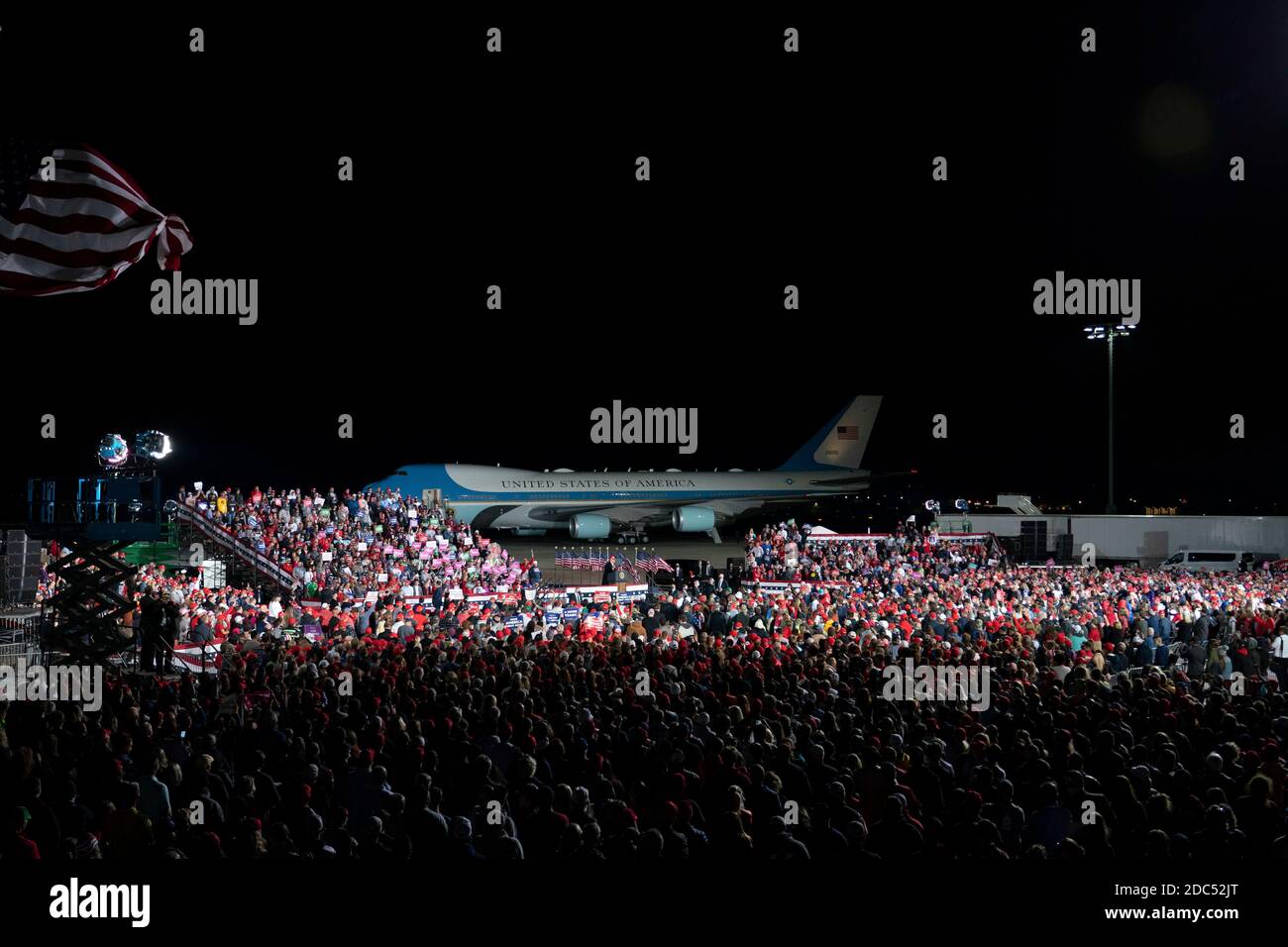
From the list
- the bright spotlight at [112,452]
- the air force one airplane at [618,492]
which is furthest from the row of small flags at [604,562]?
the bright spotlight at [112,452]

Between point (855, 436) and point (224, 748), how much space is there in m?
53.6

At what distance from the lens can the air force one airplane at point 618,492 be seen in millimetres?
45406

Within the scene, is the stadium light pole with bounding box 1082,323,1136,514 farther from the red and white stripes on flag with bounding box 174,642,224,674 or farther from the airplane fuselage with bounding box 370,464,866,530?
the red and white stripes on flag with bounding box 174,642,224,674

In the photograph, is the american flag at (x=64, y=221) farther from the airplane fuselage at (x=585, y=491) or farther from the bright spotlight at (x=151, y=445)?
the airplane fuselage at (x=585, y=491)

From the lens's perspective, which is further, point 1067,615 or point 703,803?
point 1067,615

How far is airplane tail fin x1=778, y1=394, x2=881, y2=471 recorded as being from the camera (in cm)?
5991

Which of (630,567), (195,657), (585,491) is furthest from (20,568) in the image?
(585,491)

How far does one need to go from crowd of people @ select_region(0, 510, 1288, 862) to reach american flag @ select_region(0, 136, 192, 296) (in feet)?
16.0

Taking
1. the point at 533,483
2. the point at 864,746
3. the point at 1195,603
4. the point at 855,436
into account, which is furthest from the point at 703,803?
the point at 855,436

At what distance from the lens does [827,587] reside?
27031 millimetres

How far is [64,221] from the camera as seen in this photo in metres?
12.0

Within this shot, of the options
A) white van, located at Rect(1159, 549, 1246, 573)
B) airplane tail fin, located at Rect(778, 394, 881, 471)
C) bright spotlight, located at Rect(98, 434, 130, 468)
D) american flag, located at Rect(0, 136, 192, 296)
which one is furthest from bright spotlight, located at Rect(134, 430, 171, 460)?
airplane tail fin, located at Rect(778, 394, 881, 471)

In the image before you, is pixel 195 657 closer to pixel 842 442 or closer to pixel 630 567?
pixel 630 567
